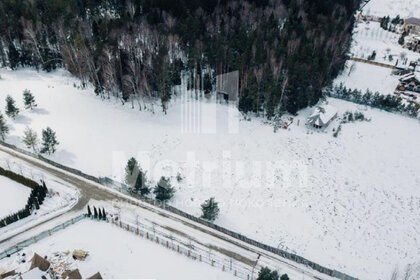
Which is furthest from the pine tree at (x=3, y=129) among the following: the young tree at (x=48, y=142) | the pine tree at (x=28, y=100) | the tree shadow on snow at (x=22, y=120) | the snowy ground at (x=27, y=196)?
the young tree at (x=48, y=142)

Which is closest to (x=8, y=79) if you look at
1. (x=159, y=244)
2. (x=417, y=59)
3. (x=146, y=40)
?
(x=146, y=40)

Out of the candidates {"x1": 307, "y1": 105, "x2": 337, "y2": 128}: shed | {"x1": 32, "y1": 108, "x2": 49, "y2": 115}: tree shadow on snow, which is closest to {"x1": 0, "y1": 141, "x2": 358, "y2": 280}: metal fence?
{"x1": 32, "y1": 108, "x2": 49, "y2": 115}: tree shadow on snow

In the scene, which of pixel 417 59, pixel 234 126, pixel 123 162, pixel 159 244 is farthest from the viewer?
pixel 417 59

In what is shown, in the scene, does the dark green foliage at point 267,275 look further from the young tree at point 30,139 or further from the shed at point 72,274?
the young tree at point 30,139

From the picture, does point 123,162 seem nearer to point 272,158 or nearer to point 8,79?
point 272,158

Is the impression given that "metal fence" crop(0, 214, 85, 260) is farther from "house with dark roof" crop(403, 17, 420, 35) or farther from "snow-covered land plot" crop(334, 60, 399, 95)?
"house with dark roof" crop(403, 17, 420, 35)

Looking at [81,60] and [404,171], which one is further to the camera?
[81,60]
